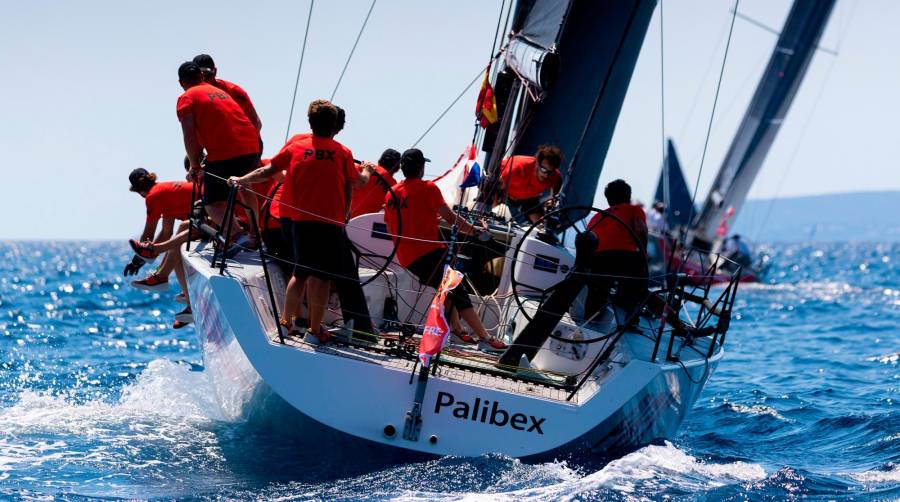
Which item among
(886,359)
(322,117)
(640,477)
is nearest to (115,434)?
(322,117)

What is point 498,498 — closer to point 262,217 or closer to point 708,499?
point 708,499

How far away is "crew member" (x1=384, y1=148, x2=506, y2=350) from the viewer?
6.41 meters

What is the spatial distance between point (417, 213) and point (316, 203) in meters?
0.95

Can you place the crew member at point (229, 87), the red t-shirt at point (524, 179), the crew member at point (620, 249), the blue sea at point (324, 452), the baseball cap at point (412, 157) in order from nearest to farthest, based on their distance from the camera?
the blue sea at point (324, 452), the crew member at point (620, 249), the baseball cap at point (412, 157), the crew member at point (229, 87), the red t-shirt at point (524, 179)

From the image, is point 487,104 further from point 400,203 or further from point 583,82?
point 400,203

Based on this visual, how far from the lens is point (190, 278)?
6.85 m

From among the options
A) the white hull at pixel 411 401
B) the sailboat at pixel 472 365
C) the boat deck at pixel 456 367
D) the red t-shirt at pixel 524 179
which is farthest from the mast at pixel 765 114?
the white hull at pixel 411 401

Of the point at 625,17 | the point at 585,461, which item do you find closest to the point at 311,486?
the point at 585,461

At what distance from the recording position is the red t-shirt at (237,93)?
290 inches

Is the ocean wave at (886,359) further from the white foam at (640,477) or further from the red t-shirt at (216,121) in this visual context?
the red t-shirt at (216,121)

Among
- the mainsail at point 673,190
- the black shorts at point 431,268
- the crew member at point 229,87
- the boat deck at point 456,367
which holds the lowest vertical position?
the boat deck at point 456,367

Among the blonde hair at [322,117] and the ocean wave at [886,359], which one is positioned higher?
the blonde hair at [322,117]

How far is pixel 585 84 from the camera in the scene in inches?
354

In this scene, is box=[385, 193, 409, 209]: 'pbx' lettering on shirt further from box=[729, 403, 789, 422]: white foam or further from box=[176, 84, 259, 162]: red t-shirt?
box=[729, 403, 789, 422]: white foam
